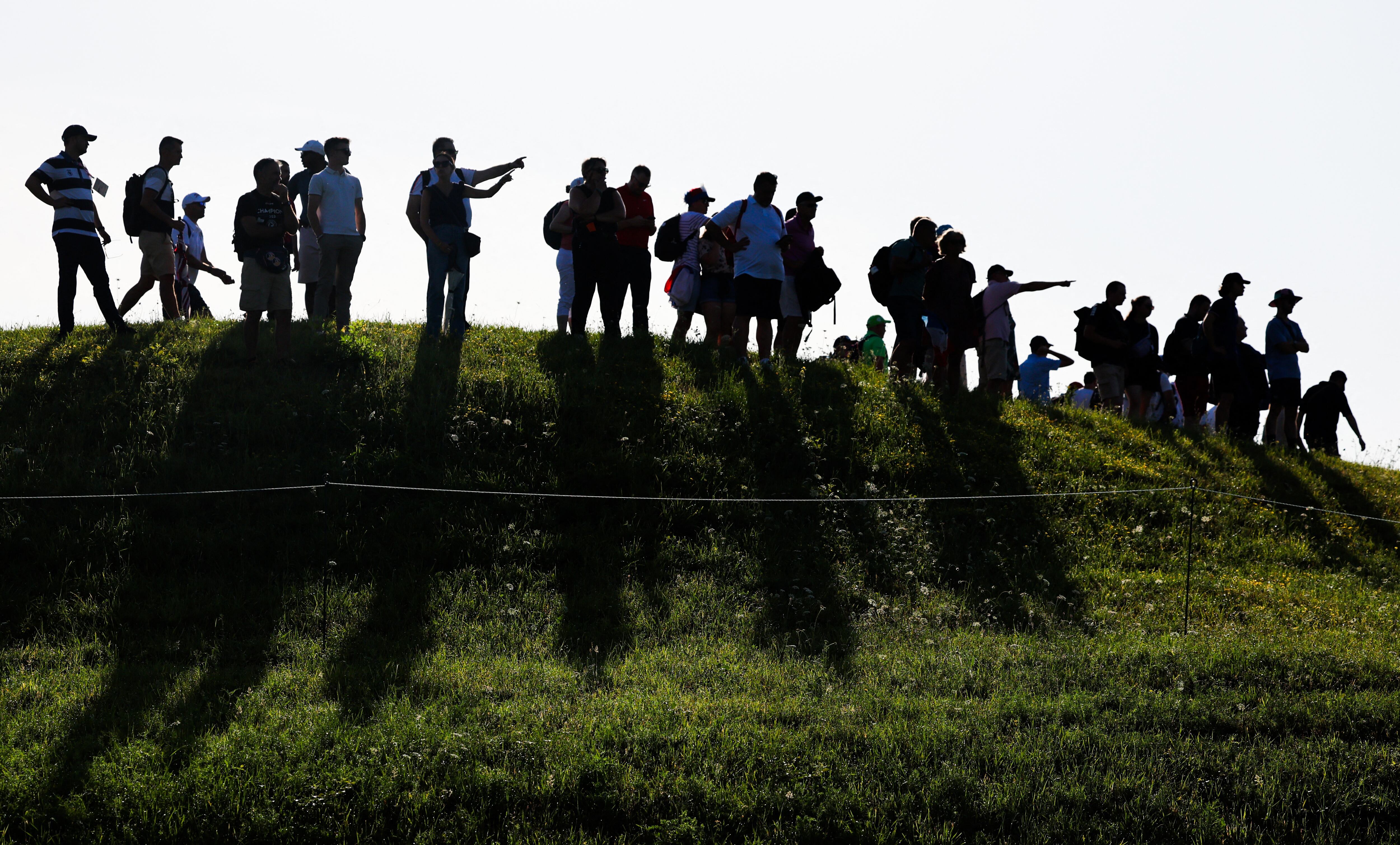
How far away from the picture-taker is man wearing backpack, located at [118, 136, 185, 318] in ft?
38.3

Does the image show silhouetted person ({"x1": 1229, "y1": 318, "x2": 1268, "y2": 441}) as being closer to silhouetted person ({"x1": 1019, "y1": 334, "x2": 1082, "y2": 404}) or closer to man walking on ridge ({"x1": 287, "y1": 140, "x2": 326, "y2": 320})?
silhouetted person ({"x1": 1019, "y1": 334, "x2": 1082, "y2": 404})

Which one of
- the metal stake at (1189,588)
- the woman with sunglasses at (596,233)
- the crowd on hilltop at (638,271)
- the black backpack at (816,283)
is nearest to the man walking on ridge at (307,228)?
the crowd on hilltop at (638,271)

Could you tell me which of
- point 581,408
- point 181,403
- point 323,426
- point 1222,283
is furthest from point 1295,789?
point 1222,283

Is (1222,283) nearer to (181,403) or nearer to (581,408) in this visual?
(581,408)

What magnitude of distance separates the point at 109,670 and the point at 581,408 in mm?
4884

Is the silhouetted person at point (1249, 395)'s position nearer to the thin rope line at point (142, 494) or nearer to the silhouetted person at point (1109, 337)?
the silhouetted person at point (1109, 337)

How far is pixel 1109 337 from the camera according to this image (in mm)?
13648

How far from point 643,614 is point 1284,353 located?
1051cm

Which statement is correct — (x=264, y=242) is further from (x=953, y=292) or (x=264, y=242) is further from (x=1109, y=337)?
(x=1109, y=337)

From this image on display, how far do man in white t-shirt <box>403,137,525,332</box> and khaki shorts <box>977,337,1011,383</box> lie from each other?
5.42 meters

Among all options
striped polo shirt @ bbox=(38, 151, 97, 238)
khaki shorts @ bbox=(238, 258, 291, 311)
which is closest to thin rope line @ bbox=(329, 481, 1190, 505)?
khaki shorts @ bbox=(238, 258, 291, 311)

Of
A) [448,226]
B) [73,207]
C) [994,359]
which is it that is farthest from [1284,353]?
[73,207]

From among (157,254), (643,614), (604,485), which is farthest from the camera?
(157,254)

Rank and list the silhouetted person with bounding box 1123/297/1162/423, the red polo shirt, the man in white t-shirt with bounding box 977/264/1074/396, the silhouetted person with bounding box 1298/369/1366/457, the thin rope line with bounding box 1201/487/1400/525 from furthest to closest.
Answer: the silhouetted person with bounding box 1298/369/1366/457 < the silhouetted person with bounding box 1123/297/1162/423 < the man in white t-shirt with bounding box 977/264/1074/396 < the red polo shirt < the thin rope line with bounding box 1201/487/1400/525
